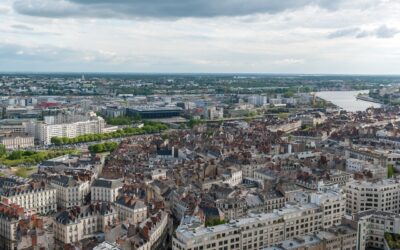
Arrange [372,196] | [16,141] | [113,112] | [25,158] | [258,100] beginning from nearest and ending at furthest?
1. [372,196]
2. [25,158]
3. [16,141]
4. [113,112]
5. [258,100]

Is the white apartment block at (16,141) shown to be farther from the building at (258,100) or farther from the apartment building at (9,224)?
the building at (258,100)

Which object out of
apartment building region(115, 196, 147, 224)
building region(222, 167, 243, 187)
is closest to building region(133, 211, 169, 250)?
apartment building region(115, 196, 147, 224)

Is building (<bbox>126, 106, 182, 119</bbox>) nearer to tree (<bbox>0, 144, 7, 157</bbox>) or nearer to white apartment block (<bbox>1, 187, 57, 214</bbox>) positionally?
tree (<bbox>0, 144, 7, 157</bbox>)

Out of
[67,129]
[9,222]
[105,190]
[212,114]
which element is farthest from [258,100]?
[9,222]

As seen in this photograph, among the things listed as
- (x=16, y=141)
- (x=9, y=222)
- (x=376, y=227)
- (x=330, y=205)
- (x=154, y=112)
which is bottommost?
(x=16, y=141)

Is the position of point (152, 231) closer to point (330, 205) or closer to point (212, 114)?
point (330, 205)

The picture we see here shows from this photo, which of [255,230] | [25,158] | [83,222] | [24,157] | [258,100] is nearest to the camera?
[255,230]
